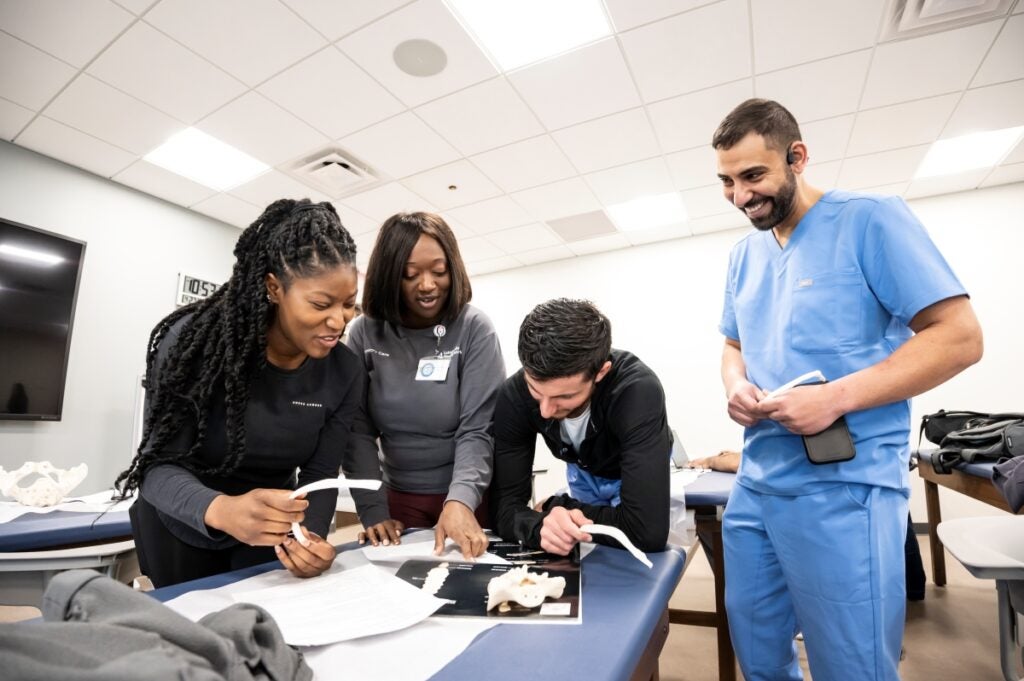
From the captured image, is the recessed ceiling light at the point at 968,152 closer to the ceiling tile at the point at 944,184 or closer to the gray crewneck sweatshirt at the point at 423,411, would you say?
the ceiling tile at the point at 944,184

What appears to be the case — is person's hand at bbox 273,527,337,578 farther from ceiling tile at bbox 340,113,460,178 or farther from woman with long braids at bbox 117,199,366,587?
ceiling tile at bbox 340,113,460,178

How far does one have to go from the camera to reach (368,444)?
136 centimetres

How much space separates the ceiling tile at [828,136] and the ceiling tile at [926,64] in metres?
0.20

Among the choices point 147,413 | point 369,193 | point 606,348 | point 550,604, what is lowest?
point 550,604

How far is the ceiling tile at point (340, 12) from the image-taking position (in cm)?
225

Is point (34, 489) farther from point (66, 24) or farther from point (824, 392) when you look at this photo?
point (824, 392)

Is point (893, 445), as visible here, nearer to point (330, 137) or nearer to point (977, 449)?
point (977, 449)

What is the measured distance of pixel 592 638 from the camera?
2.03 feet

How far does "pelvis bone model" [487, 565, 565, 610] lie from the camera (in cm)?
72

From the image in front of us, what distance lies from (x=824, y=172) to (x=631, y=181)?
1.46 metres

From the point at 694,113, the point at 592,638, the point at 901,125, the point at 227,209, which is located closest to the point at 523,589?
the point at 592,638

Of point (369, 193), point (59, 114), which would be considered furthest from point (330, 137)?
point (59, 114)

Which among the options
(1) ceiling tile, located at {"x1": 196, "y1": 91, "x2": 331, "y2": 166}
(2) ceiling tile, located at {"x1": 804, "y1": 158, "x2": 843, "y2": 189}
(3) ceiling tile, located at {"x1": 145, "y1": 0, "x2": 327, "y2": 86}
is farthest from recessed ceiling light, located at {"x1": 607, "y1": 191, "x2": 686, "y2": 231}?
(3) ceiling tile, located at {"x1": 145, "y1": 0, "x2": 327, "y2": 86}

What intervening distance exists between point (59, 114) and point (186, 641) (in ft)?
12.8
